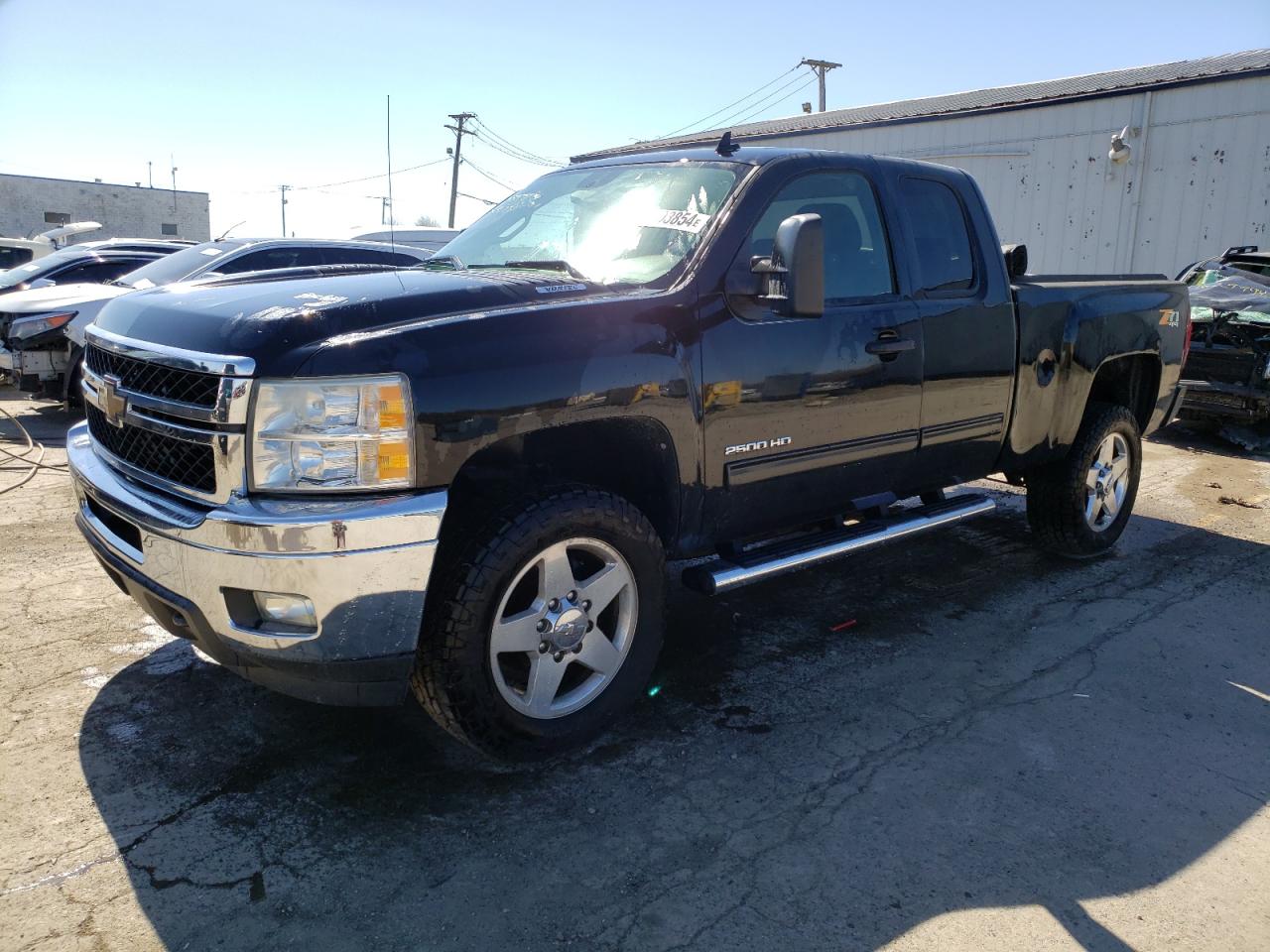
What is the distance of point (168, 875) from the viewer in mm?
2475

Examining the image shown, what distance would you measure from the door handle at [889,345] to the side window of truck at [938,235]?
34cm

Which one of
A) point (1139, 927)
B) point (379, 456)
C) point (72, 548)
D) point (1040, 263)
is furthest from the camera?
point (1040, 263)

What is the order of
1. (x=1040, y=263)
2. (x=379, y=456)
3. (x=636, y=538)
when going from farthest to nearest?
(x=1040, y=263) → (x=636, y=538) → (x=379, y=456)

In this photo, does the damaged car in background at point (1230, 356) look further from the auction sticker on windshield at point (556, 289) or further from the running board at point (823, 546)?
the auction sticker on windshield at point (556, 289)

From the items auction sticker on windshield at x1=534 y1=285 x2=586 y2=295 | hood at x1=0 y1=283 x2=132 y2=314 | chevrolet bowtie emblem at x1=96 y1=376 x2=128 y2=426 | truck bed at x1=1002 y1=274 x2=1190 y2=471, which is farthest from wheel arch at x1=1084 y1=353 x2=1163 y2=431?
hood at x1=0 y1=283 x2=132 y2=314

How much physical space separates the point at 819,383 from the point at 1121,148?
14.7 meters

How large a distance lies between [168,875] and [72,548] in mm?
3276

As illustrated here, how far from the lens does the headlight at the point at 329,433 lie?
256 centimetres

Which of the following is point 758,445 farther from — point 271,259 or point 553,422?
point 271,259

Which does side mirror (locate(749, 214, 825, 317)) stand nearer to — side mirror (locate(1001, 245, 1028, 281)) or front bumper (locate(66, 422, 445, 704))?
front bumper (locate(66, 422, 445, 704))

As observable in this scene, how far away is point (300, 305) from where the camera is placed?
9.13 feet

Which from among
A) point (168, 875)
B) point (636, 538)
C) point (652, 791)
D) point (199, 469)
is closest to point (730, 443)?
point (636, 538)

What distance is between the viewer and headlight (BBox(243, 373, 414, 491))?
8.39ft

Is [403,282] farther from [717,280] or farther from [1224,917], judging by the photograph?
[1224,917]
